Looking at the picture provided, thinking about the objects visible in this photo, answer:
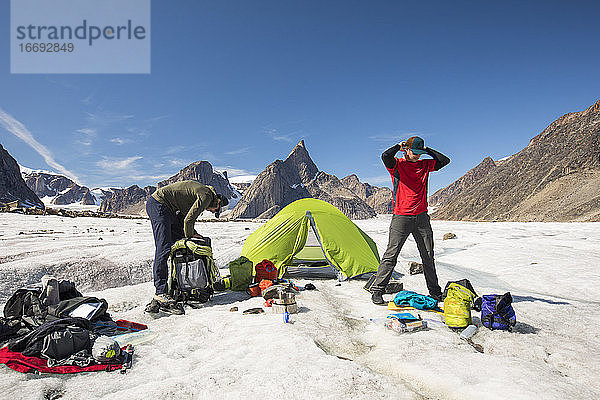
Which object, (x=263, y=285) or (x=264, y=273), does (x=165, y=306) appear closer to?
(x=263, y=285)

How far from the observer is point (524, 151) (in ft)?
324

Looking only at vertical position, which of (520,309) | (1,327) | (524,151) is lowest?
(520,309)

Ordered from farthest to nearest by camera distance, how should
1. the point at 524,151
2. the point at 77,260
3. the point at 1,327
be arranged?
1. the point at 524,151
2. the point at 77,260
3. the point at 1,327

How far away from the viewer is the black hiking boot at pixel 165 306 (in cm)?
554

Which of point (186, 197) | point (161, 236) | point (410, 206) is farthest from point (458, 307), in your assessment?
point (161, 236)

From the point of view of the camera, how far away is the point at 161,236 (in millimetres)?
6203

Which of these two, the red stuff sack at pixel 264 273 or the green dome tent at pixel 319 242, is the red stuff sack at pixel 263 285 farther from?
the green dome tent at pixel 319 242

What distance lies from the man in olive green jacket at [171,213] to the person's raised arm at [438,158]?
426 cm


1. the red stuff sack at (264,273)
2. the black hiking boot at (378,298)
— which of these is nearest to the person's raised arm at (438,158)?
the black hiking boot at (378,298)

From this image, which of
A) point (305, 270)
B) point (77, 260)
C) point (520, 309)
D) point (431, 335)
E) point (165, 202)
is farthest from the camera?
point (305, 270)

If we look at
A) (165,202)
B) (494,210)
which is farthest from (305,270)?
(494,210)

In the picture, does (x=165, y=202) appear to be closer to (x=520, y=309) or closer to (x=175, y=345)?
(x=175, y=345)

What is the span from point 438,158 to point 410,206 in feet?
3.72

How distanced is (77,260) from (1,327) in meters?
5.61
